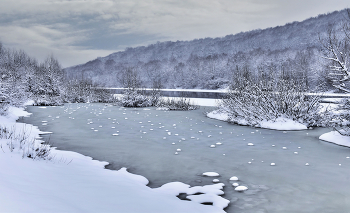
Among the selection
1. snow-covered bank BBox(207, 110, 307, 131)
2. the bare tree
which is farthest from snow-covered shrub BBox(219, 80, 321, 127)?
the bare tree

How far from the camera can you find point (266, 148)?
32.0ft

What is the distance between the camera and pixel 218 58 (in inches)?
4006

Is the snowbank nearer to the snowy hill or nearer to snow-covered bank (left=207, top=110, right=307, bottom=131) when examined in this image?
snow-covered bank (left=207, top=110, right=307, bottom=131)

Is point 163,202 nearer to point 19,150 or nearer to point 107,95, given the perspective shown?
point 19,150

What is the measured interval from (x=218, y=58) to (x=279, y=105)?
8940cm

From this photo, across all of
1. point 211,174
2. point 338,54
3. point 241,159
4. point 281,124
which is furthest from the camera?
point 281,124

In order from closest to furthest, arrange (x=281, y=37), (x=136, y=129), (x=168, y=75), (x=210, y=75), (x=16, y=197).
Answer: (x=16, y=197) → (x=136, y=129) → (x=210, y=75) → (x=168, y=75) → (x=281, y=37)

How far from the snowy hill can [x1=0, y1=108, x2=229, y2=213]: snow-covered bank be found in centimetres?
5418

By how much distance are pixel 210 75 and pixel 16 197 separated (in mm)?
85558

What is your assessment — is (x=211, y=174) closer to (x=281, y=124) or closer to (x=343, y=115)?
(x=343, y=115)

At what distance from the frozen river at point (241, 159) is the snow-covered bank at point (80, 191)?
0.52m

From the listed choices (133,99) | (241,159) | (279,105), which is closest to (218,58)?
(133,99)

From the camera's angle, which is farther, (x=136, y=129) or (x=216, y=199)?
(x=136, y=129)

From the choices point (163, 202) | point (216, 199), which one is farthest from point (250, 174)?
point (163, 202)
